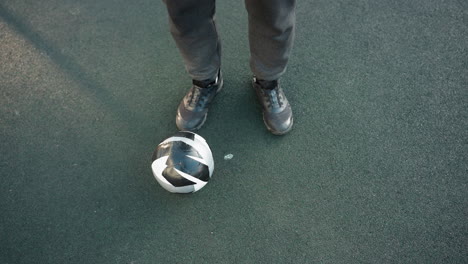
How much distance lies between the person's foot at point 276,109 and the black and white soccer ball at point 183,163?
0.32 meters

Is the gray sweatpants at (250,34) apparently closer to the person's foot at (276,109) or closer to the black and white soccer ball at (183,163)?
the person's foot at (276,109)

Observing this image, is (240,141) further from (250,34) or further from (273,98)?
(250,34)

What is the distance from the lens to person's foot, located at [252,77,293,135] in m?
1.41

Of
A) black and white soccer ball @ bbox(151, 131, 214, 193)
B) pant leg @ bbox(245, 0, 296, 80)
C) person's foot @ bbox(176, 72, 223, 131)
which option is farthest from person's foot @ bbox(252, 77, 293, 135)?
black and white soccer ball @ bbox(151, 131, 214, 193)

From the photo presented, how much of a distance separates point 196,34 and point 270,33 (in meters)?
0.25

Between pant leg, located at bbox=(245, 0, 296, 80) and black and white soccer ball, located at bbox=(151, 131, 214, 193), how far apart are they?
0.36 m

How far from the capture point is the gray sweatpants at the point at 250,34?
985 millimetres

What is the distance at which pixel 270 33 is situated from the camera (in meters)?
1.05

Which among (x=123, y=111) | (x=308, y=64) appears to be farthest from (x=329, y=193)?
(x=123, y=111)

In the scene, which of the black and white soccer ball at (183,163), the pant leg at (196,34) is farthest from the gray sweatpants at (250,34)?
the black and white soccer ball at (183,163)

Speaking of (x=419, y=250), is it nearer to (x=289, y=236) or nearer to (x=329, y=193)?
(x=329, y=193)

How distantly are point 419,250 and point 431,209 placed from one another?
165 millimetres

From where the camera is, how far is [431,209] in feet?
4.23

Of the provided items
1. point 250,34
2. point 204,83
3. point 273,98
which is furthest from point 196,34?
point 273,98
